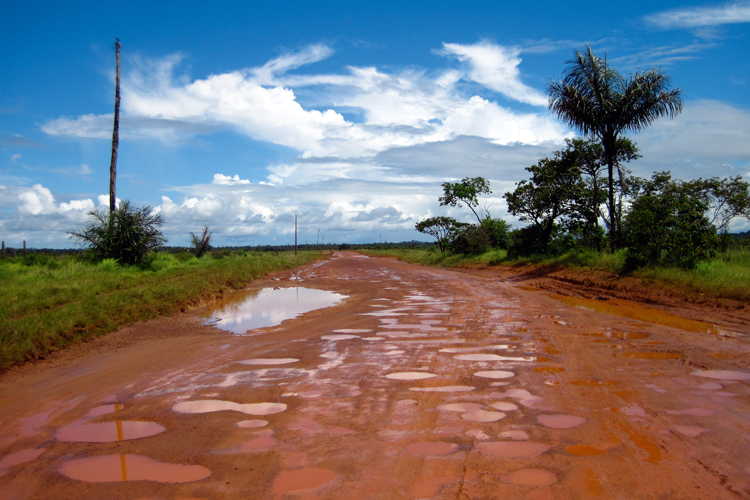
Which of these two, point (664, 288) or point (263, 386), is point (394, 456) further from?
point (664, 288)

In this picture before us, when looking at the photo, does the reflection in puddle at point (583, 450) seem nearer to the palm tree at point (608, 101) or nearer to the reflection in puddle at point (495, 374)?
the reflection in puddle at point (495, 374)

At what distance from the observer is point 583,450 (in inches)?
138

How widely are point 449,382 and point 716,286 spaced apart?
31.1ft

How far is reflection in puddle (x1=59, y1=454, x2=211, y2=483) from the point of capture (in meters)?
3.31

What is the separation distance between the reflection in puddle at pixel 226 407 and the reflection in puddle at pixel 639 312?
7.74m

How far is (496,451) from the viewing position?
354cm

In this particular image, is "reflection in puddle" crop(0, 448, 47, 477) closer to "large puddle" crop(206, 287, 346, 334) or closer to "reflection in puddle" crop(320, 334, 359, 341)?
"reflection in puddle" crop(320, 334, 359, 341)

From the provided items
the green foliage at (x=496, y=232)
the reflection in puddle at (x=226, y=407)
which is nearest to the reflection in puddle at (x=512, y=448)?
the reflection in puddle at (x=226, y=407)

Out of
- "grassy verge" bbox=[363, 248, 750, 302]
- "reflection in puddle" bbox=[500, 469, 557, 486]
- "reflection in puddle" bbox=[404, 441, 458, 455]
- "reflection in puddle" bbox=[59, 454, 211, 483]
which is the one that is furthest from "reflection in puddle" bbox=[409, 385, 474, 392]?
"grassy verge" bbox=[363, 248, 750, 302]

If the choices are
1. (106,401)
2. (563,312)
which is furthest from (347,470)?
(563,312)

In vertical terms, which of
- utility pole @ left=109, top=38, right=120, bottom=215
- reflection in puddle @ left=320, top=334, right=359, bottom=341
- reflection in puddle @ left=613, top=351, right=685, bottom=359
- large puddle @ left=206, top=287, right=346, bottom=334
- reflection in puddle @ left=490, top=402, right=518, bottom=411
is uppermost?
utility pole @ left=109, top=38, right=120, bottom=215

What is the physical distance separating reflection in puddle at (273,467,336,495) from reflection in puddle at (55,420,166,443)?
161cm

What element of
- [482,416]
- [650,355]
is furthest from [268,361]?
[650,355]

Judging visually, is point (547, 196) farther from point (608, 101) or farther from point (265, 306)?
point (265, 306)
